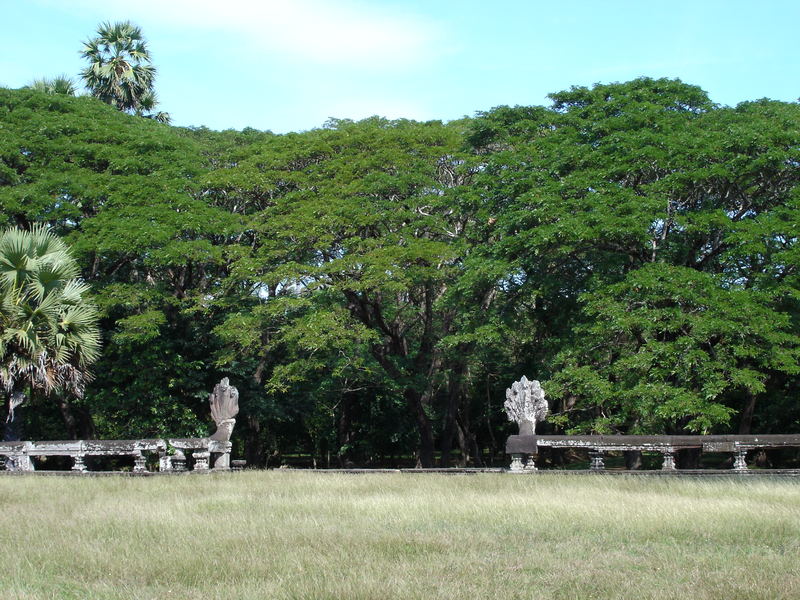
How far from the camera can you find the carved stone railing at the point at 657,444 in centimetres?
1579

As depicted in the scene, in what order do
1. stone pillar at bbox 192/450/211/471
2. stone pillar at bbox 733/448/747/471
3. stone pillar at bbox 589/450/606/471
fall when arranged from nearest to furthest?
stone pillar at bbox 733/448/747/471
stone pillar at bbox 589/450/606/471
stone pillar at bbox 192/450/211/471

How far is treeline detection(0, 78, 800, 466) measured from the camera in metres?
19.8

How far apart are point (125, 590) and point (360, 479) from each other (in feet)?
30.2

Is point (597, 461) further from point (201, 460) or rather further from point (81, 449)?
point (81, 449)

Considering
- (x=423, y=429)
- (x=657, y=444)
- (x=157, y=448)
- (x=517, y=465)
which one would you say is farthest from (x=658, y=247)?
(x=157, y=448)

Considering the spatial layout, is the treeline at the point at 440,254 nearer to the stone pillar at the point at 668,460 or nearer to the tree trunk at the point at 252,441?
the tree trunk at the point at 252,441

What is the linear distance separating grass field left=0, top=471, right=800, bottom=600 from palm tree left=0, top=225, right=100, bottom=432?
5.27 meters

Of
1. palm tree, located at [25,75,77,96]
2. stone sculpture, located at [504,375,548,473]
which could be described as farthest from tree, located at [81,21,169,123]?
stone sculpture, located at [504,375,548,473]

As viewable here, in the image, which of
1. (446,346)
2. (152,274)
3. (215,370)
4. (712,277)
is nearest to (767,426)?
(712,277)

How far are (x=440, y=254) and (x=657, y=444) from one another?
961 centimetres

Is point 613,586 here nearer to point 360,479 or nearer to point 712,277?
point 360,479

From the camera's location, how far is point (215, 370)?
28.2 m

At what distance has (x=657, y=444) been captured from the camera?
16.6 m

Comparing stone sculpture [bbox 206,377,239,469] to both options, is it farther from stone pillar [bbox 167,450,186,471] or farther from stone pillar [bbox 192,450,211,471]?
stone pillar [bbox 167,450,186,471]
